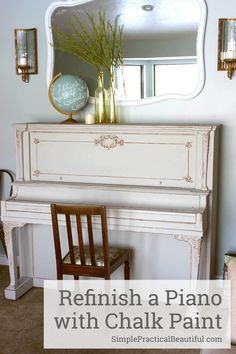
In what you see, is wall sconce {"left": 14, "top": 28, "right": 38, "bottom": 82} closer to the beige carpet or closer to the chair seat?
the chair seat

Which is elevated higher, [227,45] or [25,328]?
[227,45]

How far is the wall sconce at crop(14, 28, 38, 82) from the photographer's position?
365cm

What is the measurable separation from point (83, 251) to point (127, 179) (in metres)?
0.63

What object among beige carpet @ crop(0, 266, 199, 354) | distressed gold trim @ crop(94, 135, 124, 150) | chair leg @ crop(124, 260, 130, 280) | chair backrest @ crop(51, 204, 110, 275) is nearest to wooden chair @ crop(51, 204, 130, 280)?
chair backrest @ crop(51, 204, 110, 275)

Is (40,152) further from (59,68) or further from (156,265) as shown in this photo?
(156,265)

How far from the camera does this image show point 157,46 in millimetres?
3363

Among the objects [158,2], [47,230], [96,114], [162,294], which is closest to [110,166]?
[96,114]

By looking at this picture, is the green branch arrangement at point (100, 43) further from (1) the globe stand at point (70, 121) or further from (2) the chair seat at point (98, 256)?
(2) the chair seat at point (98, 256)

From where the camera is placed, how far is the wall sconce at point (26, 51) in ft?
12.0

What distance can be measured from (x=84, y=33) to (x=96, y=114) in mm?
611

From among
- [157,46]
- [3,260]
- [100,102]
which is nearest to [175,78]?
[157,46]

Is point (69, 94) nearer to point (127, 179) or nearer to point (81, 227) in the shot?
point (127, 179)

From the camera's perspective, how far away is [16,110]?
3.84m

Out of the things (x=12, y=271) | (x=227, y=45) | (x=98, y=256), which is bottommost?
(x=12, y=271)
